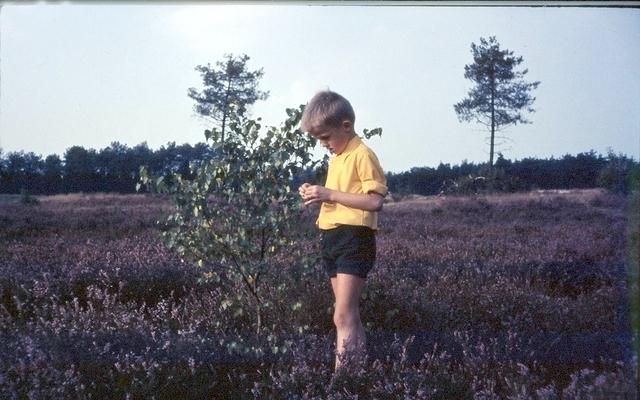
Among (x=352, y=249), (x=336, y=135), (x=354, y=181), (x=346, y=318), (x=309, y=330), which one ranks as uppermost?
(x=336, y=135)

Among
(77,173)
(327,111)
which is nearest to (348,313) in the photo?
(327,111)

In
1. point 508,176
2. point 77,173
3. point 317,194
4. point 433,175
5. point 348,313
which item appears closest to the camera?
point 317,194

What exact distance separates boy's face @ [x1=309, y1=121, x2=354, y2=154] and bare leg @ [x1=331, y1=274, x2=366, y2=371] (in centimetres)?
73

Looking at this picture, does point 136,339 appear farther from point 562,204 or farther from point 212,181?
point 562,204

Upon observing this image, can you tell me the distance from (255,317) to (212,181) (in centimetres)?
103

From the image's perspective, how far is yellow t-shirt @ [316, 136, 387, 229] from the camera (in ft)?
11.0

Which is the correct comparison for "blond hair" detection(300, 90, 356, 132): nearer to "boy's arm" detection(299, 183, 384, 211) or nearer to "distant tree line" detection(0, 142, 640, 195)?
"boy's arm" detection(299, 183, 384, 211)

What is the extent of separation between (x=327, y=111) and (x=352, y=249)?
2.46 ft

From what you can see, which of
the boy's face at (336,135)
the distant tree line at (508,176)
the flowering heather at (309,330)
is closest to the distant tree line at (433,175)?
the distant tree line at (508,176)

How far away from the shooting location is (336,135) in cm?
354

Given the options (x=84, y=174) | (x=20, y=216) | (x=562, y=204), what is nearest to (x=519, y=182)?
(x=562, y=204)

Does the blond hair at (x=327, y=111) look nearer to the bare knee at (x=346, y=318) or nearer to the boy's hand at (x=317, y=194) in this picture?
the boy's hand at (x=317, y=194)

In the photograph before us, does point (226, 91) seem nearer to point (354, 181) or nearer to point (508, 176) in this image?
point (354, 181)

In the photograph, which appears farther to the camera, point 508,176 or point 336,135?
point 508,176
